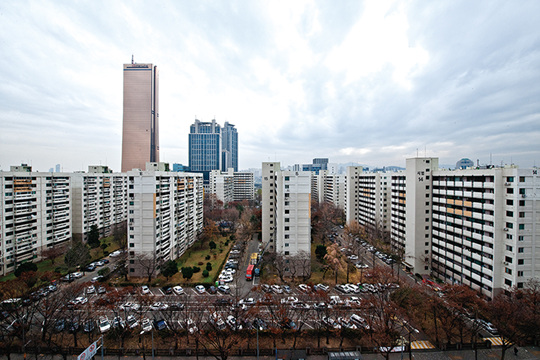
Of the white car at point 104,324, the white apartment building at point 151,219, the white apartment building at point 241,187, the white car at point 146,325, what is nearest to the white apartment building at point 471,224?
the white car at point 146,325

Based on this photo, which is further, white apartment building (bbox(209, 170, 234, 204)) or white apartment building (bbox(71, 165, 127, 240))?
white apartment building (bbox(209, 170, 234, 204))

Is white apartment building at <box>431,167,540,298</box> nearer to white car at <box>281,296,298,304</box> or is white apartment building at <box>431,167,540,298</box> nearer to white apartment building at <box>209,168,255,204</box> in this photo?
white car at <box>281,296,298,304</box>

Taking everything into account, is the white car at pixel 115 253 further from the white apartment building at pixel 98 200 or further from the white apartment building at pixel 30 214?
the white apartment building at pixel 98 200

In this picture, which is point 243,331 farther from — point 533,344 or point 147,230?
point 533,344

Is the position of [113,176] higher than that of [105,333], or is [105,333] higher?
[113,176]

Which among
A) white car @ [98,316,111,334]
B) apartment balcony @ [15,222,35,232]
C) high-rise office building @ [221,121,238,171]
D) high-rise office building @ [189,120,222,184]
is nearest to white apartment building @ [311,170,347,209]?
white car @ [98,316,111,334]

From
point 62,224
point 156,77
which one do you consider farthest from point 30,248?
point 156,77
